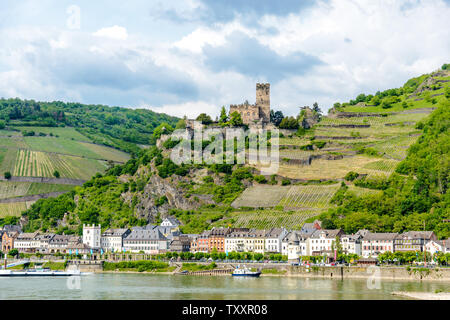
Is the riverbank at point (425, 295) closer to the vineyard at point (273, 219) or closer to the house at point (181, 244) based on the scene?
the vineyard at point (273, 219)

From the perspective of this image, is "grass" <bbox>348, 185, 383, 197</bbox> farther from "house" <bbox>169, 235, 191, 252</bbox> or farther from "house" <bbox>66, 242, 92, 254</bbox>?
"house" <bbox>66, 242, 92, 254</bbox>

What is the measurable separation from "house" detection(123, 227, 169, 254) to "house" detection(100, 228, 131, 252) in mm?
651

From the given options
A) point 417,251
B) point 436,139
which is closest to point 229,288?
point 417,251

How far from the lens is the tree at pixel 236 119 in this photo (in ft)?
401

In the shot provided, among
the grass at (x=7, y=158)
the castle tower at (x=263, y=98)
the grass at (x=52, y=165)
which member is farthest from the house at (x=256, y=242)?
the grass at (x=7, y=158)

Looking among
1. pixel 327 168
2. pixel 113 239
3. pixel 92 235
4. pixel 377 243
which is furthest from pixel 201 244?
pixel 327 168

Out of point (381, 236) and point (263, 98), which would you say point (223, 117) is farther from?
point (381, 236)

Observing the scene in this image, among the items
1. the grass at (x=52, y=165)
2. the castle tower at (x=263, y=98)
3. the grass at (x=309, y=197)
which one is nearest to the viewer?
the grass at (x=309, y=197)

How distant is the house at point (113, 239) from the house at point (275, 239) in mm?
19717

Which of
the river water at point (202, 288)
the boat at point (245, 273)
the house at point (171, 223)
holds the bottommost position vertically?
the river water at point (202, 288)

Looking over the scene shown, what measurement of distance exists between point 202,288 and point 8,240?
5301cm

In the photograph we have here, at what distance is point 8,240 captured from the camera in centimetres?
10600

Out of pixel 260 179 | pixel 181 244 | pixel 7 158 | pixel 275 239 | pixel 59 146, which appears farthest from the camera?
pixel 59 146

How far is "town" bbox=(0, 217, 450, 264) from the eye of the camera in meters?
80.4
